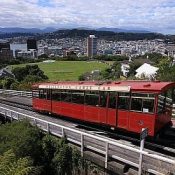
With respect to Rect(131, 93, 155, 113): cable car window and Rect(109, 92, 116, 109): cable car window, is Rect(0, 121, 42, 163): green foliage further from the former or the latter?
Rect(131, 93, 155, 113): cable car window

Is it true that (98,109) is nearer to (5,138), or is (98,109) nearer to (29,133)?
(29,133)

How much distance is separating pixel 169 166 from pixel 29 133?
797cm

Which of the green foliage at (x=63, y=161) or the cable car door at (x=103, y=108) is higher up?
the cable car door at (x=103, y=108)

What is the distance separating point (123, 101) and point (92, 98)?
274cm

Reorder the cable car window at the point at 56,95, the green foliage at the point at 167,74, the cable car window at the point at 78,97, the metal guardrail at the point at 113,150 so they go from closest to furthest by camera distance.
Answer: the metal guardrail at the point at 113,150
the cable car window at the point at 78,97
the cable car window at the point at 56,95
the green foliage at the point at 167,74

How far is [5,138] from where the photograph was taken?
17.4 m

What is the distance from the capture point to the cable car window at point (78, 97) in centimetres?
2011

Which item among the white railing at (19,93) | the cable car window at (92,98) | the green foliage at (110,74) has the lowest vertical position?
the green foliage at (110,74)

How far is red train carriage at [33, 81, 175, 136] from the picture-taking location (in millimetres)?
15609

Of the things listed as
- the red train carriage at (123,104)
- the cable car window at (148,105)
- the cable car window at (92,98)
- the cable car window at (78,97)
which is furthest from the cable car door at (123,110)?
the cable car window at (78,97)

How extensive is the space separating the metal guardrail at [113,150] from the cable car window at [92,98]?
2225 millimetres

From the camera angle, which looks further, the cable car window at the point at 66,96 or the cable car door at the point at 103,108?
the cable car window at the point at 66,96

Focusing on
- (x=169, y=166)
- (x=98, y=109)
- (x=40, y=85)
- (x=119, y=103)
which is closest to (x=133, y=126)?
(x=119, y=103)

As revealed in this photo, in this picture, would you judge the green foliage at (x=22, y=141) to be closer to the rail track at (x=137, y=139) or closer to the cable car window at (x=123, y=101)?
the rail track at (x=137, y=139)
